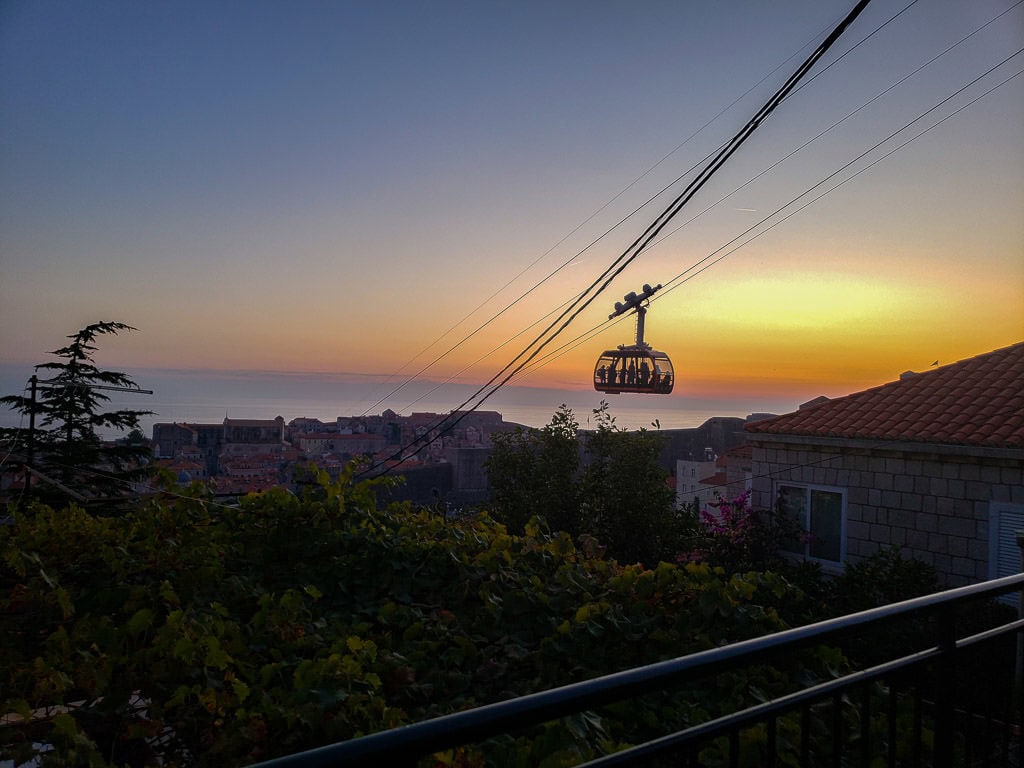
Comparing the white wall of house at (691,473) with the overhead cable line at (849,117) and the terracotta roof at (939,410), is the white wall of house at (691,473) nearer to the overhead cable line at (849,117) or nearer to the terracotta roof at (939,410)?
the terracotta roof at (939,410)

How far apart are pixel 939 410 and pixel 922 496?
50.5 inches

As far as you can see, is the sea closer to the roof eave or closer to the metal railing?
the roof eave

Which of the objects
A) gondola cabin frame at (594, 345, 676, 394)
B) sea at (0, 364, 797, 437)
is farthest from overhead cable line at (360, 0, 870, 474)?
gondola cabin frame at (594, 345, 676, 394)

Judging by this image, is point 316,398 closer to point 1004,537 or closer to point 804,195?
point 804,195

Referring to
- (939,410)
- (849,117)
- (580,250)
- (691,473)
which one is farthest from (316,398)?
(849,117)

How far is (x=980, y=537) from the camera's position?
7871 millimetres

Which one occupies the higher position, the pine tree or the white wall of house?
the pine tree

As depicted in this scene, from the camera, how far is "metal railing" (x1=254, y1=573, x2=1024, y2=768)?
28.8 inches

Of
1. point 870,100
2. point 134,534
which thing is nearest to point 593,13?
point 870,100

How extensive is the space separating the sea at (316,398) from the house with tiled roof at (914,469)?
2809 millimetres

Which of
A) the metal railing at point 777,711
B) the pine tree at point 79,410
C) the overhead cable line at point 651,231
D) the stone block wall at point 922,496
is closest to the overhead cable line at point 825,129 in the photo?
the overhead cable line at point 651,231

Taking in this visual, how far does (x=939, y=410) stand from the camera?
29.1ft

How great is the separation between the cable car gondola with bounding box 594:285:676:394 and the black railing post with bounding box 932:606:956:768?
32.6 ft

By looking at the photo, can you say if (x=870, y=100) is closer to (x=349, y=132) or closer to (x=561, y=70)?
(x=561, y=70)
